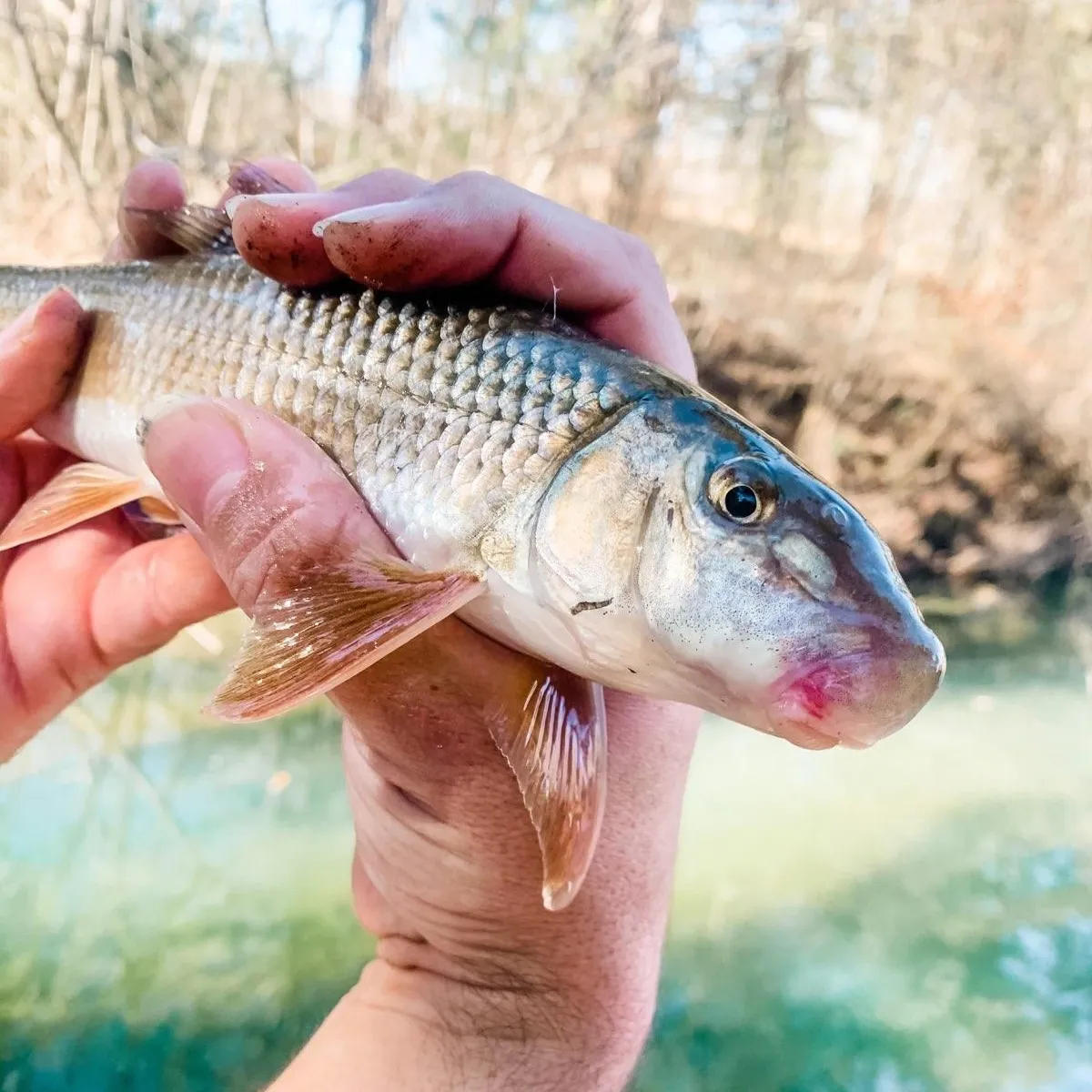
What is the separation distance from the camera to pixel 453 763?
1547 millimetres

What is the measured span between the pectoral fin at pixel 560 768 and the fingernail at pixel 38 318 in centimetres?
162

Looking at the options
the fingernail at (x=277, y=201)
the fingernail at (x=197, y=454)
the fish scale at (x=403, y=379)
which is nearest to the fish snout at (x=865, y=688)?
the fish scale at (x=403, y=379)

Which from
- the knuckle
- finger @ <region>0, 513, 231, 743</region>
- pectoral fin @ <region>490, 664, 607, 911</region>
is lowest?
finger @ <region>0, 513, 231, 743</region>

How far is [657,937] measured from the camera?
2014 mm

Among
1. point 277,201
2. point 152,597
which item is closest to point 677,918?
point 152,597

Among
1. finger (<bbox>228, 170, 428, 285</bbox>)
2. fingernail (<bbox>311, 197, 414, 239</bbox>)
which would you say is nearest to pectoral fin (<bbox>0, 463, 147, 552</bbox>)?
finger (<bbox>228, 170, 428, 285</bbox>)

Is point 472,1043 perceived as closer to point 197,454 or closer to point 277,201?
point 197,454

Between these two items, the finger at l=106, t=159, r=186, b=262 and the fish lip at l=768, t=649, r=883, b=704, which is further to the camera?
the finger at l=106, t=159, r=186, b=262

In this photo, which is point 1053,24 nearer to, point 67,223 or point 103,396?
point 67,223

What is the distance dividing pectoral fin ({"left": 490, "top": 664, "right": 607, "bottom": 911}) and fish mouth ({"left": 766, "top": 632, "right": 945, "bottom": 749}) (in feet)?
1.31

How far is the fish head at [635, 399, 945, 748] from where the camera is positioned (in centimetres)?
111

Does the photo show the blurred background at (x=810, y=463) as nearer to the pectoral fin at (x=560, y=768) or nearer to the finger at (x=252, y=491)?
the finger at (x=252, y=491)

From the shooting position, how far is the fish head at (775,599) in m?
1.11

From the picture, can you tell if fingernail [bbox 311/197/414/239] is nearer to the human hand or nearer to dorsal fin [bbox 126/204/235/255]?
the human hand
